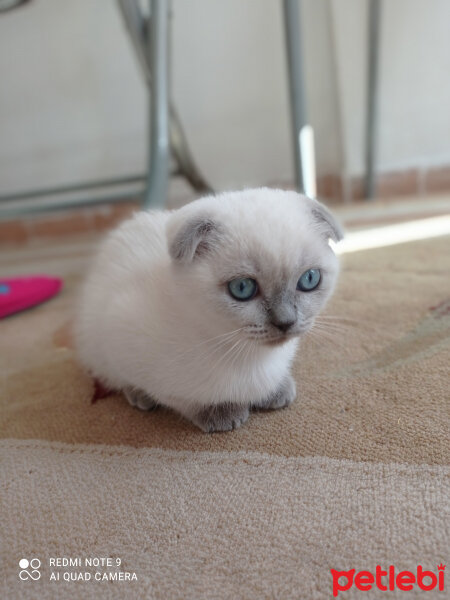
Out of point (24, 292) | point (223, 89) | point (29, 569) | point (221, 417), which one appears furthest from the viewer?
point (223, 89)

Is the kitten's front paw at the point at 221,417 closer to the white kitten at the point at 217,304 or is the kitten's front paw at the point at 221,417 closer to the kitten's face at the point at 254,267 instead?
the white kitten at the point at 217,304

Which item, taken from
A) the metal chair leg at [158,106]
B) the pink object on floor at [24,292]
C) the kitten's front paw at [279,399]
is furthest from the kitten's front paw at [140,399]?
the metal chair leg at [158,106]

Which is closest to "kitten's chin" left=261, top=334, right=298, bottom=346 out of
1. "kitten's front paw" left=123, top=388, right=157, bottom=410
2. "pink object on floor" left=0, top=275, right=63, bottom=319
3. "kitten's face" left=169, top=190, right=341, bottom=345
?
"kitten's face" left=169, top=190, right=341, bottom=345

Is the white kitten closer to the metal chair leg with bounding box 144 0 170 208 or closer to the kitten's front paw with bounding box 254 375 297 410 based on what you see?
the kitten's front paw with bounding box 254 375 297 410

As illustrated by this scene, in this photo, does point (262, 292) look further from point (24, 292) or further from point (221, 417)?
point (24, 292)

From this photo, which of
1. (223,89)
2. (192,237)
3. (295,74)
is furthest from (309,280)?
(223,89)

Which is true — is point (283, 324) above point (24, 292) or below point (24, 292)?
above

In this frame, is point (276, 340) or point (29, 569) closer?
point (29, 569)
